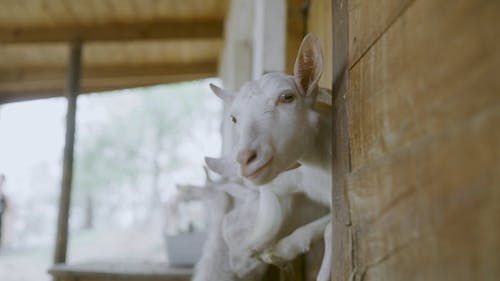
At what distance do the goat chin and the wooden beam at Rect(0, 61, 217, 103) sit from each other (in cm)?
499

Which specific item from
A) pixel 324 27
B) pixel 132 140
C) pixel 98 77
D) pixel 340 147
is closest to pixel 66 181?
pixel 98 77

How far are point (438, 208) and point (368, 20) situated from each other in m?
0.45

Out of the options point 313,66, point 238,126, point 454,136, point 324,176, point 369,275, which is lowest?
point 369,275

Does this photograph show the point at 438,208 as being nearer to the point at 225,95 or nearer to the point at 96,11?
the point at 225,95

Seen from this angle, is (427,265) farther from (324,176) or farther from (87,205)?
(87,205)

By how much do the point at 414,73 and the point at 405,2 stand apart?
122mm

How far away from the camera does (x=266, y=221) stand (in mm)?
1524

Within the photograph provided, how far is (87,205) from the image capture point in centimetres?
1412

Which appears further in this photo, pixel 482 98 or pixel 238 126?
pixel 238 126

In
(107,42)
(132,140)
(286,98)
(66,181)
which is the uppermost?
(132,140)

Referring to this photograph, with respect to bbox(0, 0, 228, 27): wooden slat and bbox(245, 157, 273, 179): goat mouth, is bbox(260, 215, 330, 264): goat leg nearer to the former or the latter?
bbox(245, 157, 273, 179): goat mouth

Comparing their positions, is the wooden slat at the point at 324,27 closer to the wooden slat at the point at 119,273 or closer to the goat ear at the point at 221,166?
the goat ear at the point at 221,166

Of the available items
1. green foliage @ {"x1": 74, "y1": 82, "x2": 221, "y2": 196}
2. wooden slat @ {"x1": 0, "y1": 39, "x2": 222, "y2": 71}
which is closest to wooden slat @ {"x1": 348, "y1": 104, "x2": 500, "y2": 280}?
wooden slat @ {"x1": 0, "y1": 39, "x2": 222, "y2": 71}

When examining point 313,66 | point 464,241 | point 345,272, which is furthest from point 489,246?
point 313,66
